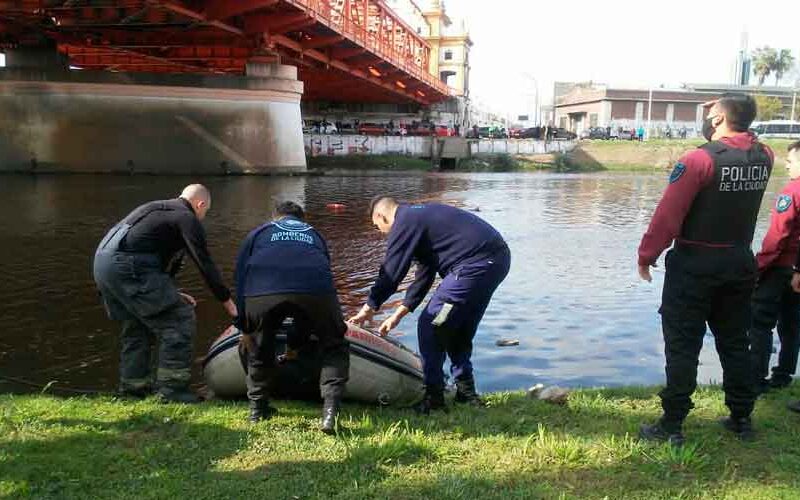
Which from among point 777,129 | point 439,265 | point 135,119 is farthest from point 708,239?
point 777,129

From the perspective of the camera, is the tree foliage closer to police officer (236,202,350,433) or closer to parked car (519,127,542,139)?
parked car (519,127,542,139)

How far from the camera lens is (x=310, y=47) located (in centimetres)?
3912

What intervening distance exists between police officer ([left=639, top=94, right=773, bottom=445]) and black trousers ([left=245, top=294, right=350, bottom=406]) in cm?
199

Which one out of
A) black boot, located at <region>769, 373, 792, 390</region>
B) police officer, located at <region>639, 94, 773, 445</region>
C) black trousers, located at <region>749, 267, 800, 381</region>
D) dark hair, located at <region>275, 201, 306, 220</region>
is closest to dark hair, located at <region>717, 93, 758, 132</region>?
police officer, located at <region>639, 94, 773, 445</region>

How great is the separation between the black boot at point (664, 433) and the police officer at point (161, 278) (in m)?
3.00

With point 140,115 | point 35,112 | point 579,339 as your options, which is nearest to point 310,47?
point 140,115

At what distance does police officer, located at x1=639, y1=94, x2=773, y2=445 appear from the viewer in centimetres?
419

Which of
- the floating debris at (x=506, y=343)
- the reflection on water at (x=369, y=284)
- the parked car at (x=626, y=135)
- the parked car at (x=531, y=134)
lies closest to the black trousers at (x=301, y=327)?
the reflection on water at (x=369, y=284)

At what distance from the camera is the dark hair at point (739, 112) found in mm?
4246

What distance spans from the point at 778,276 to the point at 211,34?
33.5 m

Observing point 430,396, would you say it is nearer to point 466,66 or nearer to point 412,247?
point 412,247

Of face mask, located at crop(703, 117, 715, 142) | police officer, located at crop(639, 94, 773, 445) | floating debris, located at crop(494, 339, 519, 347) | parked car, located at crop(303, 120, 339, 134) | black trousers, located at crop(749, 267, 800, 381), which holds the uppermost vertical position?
parked car, located at crop(303, 120, 339, 134)

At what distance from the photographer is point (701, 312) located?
4289 millimetres

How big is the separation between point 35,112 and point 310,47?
14.0 metres
